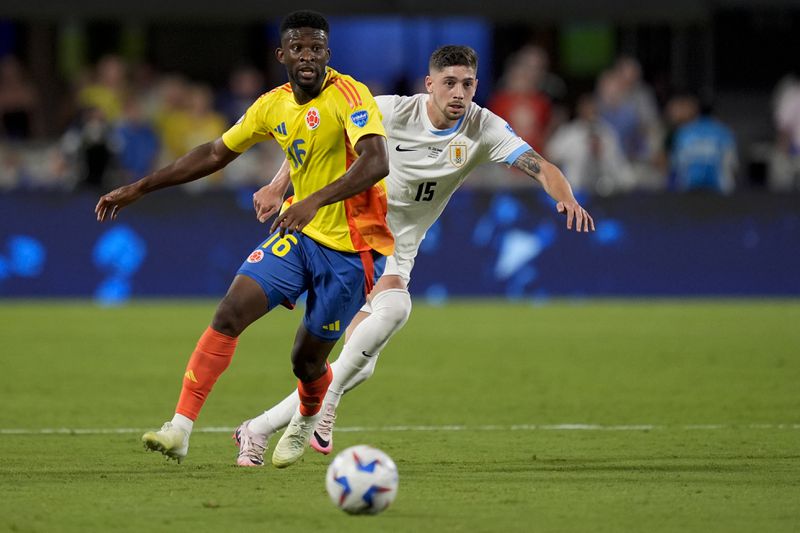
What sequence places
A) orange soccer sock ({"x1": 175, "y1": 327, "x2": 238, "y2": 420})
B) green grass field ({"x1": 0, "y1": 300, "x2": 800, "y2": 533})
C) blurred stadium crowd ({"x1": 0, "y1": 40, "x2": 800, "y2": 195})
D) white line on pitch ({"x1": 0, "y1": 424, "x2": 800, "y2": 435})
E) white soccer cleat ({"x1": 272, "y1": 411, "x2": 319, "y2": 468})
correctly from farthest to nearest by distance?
blurred stadium crowd ({"x1": 0, "y1": 40, "x2": 800, "y2": 195}) → white line on pitch ({"x1": 0, "y1": 424, "x2": 800, "y2": 435}) → white soccer cleat ({"x1": 272, "y1": 411, "x2": 319, "y2": 468}) → orange soccer sock ({"x1": 175, "y1": 327, "x2": 238, "y2": 420}) → green grass field ({"x1": 0, "y1": 300, "x2": 800, "y2": 533})

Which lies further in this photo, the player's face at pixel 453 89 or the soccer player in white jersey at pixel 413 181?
the player's face at pixel 453 89

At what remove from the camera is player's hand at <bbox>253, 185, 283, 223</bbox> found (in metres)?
8.06

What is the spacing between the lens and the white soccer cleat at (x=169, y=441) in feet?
23.1

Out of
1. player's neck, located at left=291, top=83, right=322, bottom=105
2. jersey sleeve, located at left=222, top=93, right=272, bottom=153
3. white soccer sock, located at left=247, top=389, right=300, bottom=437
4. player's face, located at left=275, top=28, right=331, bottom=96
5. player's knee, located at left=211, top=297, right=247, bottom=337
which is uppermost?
player's face, located at left=275, top=28, right=331, bottom=96

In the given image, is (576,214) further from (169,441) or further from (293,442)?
(169,441)

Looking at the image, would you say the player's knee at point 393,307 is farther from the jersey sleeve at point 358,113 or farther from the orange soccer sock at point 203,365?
the jersey sleeve at point 358,113

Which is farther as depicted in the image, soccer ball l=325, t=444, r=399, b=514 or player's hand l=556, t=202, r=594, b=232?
player's hand l=556, t=202, r=594, b=232

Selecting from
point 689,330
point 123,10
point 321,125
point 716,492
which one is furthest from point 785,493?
point 123,10

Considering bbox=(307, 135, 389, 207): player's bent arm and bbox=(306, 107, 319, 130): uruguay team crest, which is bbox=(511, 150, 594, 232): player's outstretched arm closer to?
bbox=(307, 135, 389, 207): player's bent arm

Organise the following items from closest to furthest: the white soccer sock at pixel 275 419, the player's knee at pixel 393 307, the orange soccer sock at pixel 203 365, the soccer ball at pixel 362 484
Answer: the soccer ball at pixel 362 484 < the orange soccer sock at pixel 203 365 < the white soccer sock at pixel 275 419 < the player's knee at pixel 393 307

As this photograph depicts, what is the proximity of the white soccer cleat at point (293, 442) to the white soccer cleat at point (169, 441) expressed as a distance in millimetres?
624

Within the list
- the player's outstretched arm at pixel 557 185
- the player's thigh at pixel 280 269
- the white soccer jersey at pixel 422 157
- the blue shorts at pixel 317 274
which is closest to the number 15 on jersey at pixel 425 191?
the white soccer jersey at pixel 422 157

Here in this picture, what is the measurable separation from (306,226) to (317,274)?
25cm

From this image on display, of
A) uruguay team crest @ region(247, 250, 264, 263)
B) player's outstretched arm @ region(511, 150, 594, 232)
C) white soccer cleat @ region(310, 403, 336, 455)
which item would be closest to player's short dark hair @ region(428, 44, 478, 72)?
player's outstretched arm @ region(511, 150, 594, 232)
